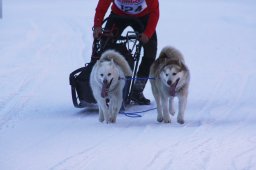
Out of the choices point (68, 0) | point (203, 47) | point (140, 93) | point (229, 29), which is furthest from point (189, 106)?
point (68, 0)

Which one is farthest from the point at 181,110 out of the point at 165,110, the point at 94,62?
the point at 94,62

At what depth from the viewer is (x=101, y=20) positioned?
6773 mm

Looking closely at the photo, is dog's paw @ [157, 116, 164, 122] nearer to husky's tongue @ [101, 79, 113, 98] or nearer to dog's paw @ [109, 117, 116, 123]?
dog's paw @ [109, 117, 116, 123]

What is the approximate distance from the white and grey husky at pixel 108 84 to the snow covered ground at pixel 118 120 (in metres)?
0.17

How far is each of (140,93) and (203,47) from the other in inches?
267

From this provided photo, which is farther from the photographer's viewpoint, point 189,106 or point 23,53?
point 23,53

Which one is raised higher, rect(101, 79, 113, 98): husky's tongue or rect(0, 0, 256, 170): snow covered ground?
rect(101, 79, 113, 98): husky's tongue

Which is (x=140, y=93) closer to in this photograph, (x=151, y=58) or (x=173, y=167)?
(x=151, y=58)

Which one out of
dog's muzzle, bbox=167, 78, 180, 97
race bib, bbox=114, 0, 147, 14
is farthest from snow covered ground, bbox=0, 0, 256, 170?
race bib, bbox=114, 0, 147, 14

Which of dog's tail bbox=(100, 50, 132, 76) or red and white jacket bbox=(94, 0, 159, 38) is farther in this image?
red and white jacket bbox=(94, 0, 159, 38)

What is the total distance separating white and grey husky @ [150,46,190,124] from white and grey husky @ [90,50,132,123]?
406 millimetres

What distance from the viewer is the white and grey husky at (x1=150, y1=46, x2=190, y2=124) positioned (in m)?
6.00

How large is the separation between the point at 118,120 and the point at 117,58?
673 millimetres

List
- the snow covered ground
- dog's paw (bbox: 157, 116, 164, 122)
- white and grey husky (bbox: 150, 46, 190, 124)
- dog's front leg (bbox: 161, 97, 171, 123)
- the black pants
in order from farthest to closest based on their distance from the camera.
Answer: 1. the black pants
2. dog's paw (bbox: 157, 116, 164, 122)
3. dog's front leg (bbox: 161, 97, 171, 123)
4. white and grey husky (bbox: 150, 46, 190, 124)
5. the snow covered ground
